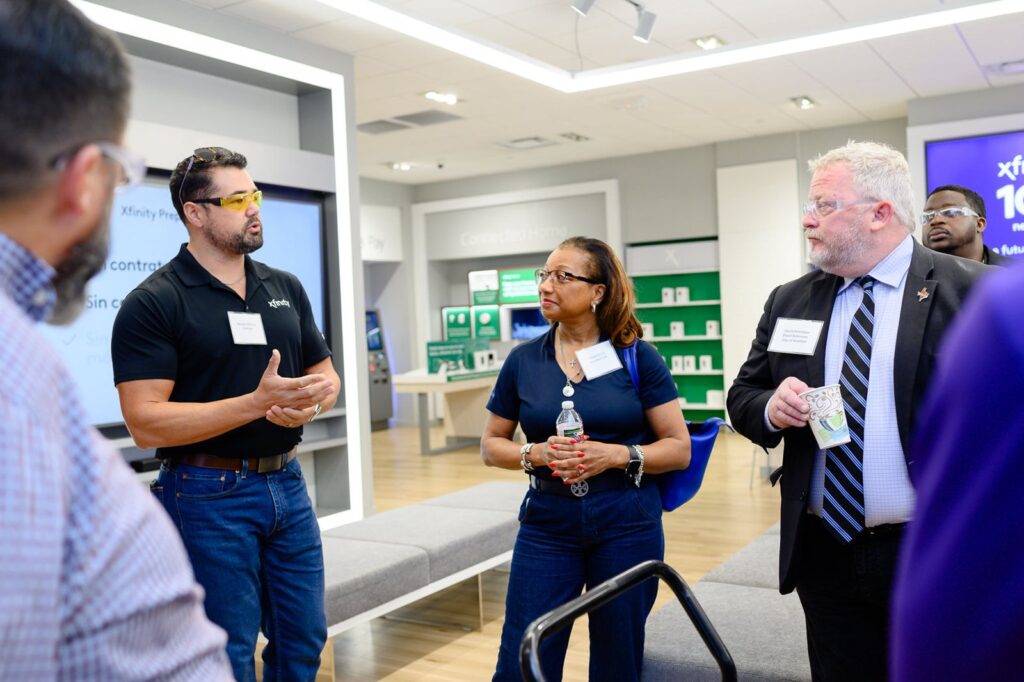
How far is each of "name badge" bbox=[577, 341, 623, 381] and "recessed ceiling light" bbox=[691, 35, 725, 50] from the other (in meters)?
4.65

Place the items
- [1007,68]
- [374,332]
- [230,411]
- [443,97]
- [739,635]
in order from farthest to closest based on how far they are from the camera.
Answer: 1. [374,332]
2. [443,97]
3. [1007,68]
4. [739,635]
5. [230,411]

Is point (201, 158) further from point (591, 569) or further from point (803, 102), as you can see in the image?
point (803, 102)

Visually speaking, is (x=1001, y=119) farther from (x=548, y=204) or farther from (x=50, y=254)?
(x=50, y=254)

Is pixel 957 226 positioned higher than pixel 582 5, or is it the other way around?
pixel 582 5

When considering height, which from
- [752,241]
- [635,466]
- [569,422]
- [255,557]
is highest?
[752,241]

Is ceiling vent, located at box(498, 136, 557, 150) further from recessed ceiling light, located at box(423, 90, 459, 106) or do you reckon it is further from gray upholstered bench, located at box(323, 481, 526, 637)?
gray upholstered bench, located at box(323, 481, 526, 637)

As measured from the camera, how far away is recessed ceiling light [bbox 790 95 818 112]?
8.27m

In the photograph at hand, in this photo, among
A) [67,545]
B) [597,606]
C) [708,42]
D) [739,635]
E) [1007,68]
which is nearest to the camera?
[67,545]

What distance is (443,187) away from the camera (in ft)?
41.3

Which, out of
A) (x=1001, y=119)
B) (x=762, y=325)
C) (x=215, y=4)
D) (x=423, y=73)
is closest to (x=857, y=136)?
(x=1001, y=119)

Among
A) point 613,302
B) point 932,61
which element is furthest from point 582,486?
point 932,61

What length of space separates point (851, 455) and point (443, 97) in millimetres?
6194

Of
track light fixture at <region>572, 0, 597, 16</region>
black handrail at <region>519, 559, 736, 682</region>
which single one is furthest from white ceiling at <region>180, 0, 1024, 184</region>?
black handrail at <region>519, 559, 736, 682</region>

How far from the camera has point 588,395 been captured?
245cm
